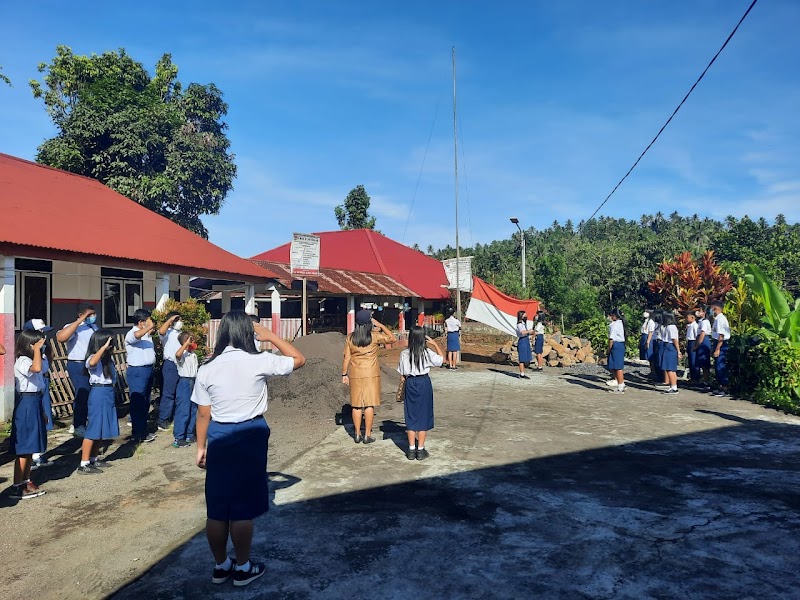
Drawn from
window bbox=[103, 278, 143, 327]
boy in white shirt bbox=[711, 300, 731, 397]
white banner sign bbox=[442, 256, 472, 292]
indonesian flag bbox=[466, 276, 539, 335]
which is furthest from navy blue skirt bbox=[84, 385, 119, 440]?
white banner sign bbox=[442, 256, 472, 292]

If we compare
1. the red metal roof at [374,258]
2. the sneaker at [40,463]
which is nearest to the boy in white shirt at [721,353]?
the sneaker at [40,463]

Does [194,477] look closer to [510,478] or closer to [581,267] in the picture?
[510,478]

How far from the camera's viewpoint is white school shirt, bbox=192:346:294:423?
10.8ft

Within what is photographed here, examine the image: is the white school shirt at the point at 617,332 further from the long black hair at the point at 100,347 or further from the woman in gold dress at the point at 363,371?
the long black hair at the point at 100,347

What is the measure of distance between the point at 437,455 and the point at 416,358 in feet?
3.77

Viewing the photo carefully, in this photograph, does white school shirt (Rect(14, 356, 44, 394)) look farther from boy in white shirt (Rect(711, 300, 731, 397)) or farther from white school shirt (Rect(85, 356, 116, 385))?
boy in white shirt (Rect(711, 300, 731, 397))

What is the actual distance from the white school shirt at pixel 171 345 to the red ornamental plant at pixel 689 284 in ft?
48.5

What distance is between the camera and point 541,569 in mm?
3428

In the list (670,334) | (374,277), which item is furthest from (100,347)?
(374,277)

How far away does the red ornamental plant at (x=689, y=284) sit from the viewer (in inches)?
645

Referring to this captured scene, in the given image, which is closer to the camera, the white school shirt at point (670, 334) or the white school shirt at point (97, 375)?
the white school shirt at point (97, 375)

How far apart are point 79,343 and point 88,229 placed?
194 inches

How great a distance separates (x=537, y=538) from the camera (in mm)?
3902

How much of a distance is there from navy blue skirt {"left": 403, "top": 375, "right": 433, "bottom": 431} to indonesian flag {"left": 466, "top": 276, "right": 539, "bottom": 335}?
10.3m
